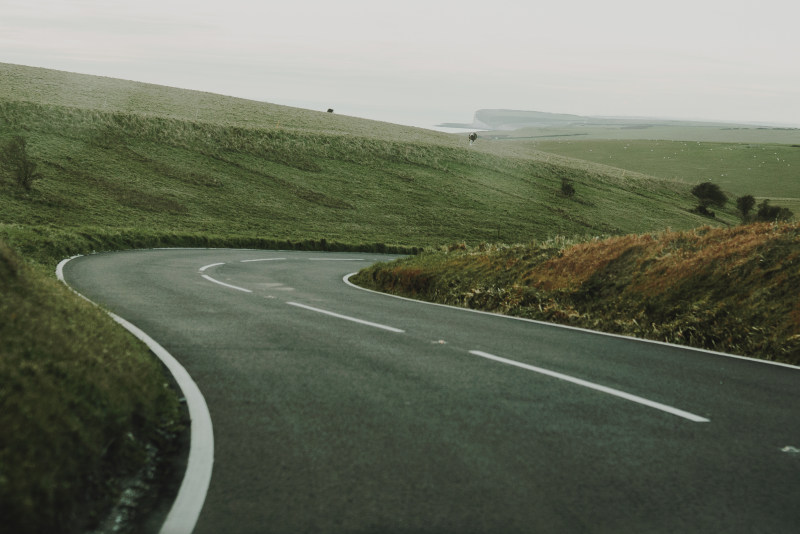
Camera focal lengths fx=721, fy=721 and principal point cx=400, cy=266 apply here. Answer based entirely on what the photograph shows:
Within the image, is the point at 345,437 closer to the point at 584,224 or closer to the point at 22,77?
the point at 584,224

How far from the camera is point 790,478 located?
453cm

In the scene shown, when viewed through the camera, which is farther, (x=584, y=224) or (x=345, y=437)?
(x=584, y=224)

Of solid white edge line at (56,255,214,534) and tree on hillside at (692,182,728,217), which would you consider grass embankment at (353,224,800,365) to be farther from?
tree on hillside at (692,182,728,217)

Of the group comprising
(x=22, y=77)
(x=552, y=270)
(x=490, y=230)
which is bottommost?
(x=490, y=230)

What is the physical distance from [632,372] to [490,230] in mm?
38967

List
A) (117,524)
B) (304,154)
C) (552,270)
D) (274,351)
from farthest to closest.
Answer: (304,154) → (552,270) → (274,351) → (117,524)

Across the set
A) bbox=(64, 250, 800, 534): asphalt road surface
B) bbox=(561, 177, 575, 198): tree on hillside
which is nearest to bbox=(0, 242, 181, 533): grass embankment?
bbox=(64, 250, 800, 534): asphalt road surface

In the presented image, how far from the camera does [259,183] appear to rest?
48.8 m

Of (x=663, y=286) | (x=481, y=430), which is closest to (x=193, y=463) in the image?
(x=481, y=430)

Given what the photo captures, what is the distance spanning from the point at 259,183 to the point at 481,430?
45115 mm

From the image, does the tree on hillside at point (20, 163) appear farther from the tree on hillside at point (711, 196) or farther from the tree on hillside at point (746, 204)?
the tree on hillside at point (711, 196)

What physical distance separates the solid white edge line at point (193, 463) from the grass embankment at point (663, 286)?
6.92 m

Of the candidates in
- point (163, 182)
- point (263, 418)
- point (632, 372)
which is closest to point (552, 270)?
point (632, 372)

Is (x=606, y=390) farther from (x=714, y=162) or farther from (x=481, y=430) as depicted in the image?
(x=714, y=162)
